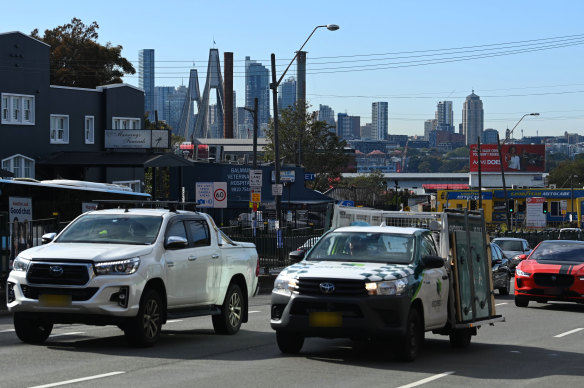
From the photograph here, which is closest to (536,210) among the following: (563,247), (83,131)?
(83,131)

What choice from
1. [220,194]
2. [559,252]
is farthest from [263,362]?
[220,194]

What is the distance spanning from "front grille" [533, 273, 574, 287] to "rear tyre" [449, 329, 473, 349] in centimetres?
826

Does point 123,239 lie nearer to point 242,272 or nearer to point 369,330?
point 242,272

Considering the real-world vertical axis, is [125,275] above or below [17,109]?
below

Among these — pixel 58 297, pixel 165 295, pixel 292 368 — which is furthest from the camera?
pixel 165 295

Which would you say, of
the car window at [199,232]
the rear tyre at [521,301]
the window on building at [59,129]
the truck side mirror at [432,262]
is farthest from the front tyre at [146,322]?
the window on building at [59,129]

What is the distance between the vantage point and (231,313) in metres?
15.5

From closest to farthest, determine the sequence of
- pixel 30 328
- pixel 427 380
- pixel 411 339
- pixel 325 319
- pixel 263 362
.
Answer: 1. pixel 427 380
2. pixel 325 319
3. pixel 263 362
4. pixel 411 339
5. pixel 30 328

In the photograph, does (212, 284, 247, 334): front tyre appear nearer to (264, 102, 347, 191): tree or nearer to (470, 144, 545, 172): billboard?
(264, 102, 347, 191): tree

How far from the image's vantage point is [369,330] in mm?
11680

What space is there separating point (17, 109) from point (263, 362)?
126ft

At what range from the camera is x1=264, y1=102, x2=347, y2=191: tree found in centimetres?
9756

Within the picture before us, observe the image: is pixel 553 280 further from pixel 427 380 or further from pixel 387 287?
pixel 427 380

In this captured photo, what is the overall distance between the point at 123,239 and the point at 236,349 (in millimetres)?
2076
